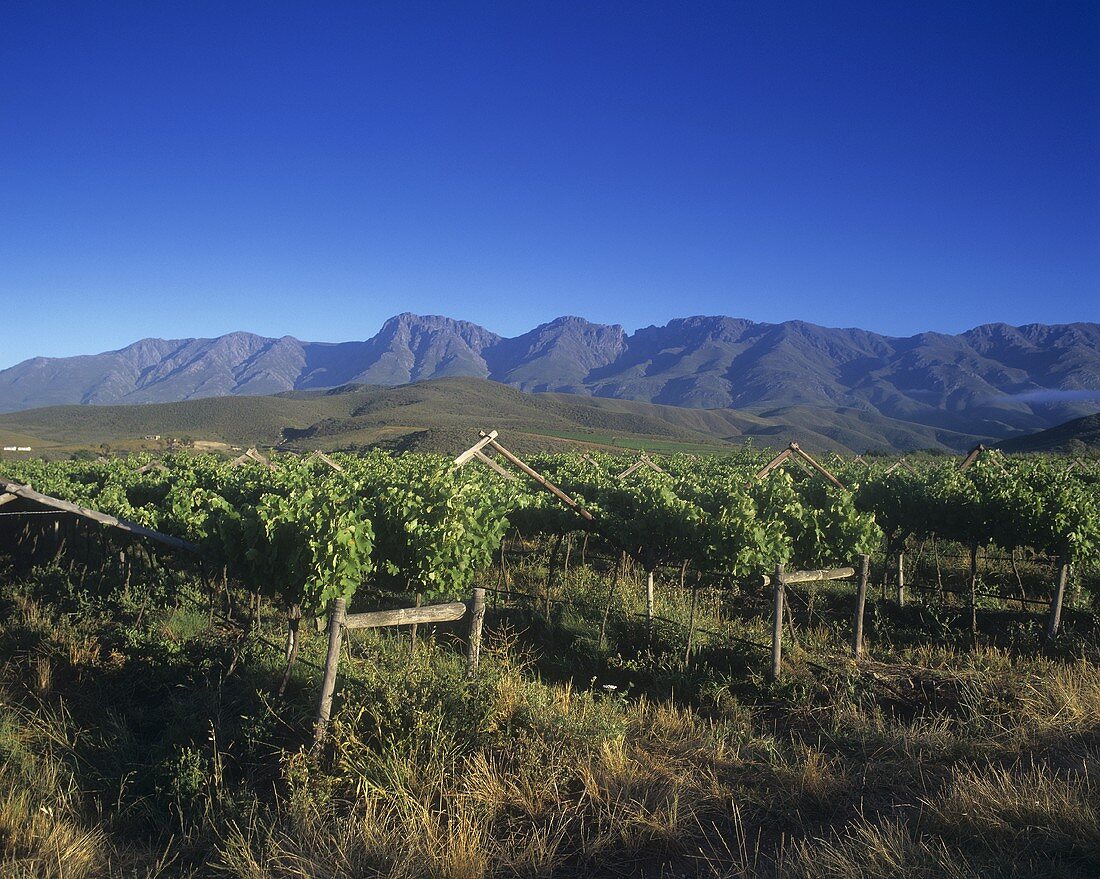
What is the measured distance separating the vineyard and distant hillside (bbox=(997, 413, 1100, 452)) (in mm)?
64334

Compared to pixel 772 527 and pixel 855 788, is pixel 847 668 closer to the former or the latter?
pixel 772 527

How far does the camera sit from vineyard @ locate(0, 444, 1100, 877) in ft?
15.0

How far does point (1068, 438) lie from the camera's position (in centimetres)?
7312

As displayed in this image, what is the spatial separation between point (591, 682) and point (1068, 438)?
8392cm

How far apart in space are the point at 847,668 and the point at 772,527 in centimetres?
217

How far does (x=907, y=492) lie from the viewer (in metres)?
14.7

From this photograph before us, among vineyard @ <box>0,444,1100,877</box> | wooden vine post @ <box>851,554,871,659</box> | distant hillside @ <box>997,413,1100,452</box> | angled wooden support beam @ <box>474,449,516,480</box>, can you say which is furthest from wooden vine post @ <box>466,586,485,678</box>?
distant hillside @ <box>997,413,1100,452</box>

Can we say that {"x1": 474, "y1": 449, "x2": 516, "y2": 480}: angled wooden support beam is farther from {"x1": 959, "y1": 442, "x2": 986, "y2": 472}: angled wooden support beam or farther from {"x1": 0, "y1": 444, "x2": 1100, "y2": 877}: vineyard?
{"x1": 959, "y1": 442, "x2": 986, "y2": 472}: angled wooden support beam

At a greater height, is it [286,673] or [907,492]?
[907,492]

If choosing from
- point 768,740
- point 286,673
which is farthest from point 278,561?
point 768,740

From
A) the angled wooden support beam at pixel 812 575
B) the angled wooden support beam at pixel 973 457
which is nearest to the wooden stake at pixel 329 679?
the angled wooden support beam at pixel 812 575

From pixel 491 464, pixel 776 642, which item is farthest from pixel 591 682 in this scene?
pixel 491 464

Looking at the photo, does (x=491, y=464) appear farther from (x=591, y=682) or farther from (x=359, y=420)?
(x=359, y=420)

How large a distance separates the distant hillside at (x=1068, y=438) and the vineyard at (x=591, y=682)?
2533 inches
